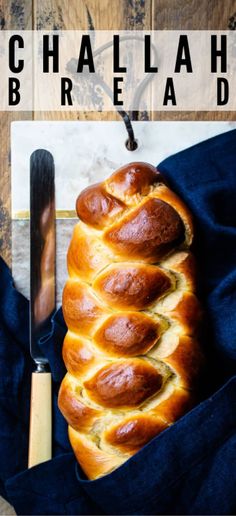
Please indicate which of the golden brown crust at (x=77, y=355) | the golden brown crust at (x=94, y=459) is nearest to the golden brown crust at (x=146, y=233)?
the golden brown crust at (x=77, y=355)

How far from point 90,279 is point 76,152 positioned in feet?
0.88

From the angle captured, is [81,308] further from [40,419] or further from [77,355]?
[40,419]

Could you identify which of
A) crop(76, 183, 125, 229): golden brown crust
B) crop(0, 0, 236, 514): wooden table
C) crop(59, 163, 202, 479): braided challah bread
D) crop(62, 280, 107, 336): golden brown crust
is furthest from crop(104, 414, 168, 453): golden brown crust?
crop(0, 0, 236, 514): wooden table

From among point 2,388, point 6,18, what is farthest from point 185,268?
point 6,18

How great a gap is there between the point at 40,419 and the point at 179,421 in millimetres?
237

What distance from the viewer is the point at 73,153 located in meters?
0.91

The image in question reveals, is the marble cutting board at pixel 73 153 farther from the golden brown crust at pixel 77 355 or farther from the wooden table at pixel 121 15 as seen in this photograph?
the golden brown crust at pixel 77 355

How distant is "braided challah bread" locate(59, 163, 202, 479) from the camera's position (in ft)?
2.32

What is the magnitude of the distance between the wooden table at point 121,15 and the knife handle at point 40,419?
1.19 feet

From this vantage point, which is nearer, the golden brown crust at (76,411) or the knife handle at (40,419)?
the golden brown crust at (76,411)

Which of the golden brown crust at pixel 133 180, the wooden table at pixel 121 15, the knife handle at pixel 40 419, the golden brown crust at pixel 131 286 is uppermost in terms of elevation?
the wooden table at pixel 121 15

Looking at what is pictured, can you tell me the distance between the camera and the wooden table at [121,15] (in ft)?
2.99

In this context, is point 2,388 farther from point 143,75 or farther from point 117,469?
point 143,75

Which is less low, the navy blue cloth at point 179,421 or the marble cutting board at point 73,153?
the marble cutting board at point 73,153
